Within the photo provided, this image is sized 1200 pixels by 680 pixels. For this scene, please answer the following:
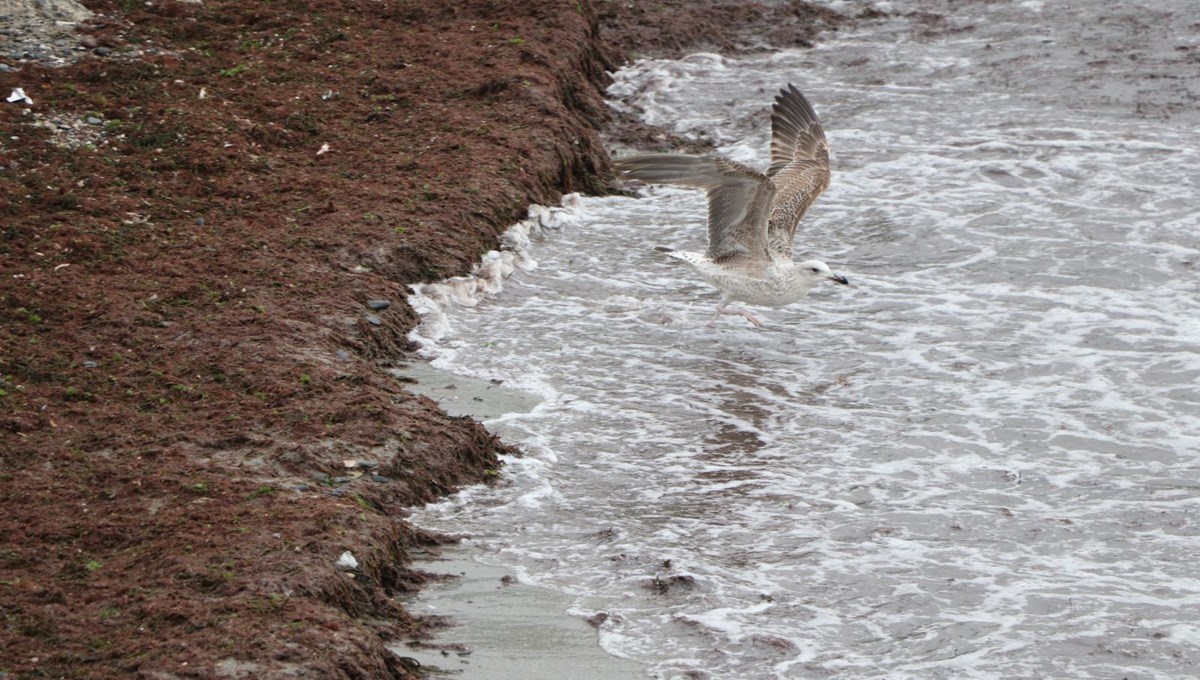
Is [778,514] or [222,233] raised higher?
[222,233]

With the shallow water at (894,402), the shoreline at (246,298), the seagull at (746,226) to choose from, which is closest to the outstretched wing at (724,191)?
the seagull at (746,226)

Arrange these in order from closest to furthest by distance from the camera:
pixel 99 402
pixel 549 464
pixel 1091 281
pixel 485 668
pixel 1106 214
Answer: pixel 485 668 < pixel 99 402 < pixel 549 464 < pixel 1091 281 < pixel 1106 214

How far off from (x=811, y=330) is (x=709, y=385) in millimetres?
1144

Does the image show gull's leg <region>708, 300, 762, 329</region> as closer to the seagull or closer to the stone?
the seagull

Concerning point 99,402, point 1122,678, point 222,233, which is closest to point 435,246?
point 222,233

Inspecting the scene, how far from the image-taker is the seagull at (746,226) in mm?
7852

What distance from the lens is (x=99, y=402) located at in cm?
546

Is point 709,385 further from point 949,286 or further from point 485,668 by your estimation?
point 485,668

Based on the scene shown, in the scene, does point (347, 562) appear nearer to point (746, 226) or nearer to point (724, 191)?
point (724, 191)

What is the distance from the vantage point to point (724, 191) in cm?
805

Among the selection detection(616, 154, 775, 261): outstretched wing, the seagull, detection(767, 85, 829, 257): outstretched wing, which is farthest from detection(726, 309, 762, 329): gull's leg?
detection(767, 85, 829, 257): outstretched wing

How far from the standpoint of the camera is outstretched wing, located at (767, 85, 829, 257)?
8.63 m

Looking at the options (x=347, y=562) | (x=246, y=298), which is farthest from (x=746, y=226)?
(x=347, y=562)

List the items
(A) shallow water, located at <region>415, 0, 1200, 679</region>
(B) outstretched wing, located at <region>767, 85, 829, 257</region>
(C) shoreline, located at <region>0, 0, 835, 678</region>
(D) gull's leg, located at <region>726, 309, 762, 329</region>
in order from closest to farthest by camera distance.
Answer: (C) shoreline, located at <region>0, 0, 835, 678</region>
(A) shallow water, located at <region>415, 0, 1200, 679</region>
(D) gull's leg, located at <region>726, 309, 762, 329</region>
(B) outstretched wing, located at <region>767, 85, 829, 257</region>
